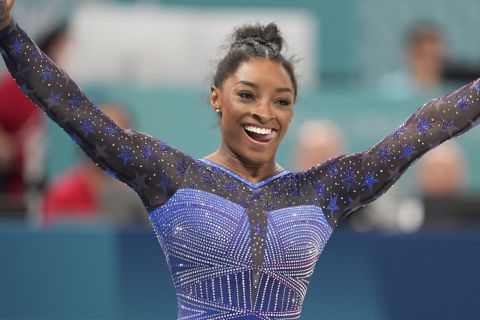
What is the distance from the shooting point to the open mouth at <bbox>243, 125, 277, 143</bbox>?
9.50 ft

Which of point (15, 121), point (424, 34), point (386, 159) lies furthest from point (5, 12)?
point (424, 34)

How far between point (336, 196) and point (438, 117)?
379 mm

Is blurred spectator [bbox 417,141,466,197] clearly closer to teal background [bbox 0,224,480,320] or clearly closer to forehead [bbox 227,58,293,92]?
teal background [bbox 0,224,480,320]

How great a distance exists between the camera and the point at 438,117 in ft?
9.86

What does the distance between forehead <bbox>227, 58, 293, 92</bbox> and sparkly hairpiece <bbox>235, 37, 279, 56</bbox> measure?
1.4 inches

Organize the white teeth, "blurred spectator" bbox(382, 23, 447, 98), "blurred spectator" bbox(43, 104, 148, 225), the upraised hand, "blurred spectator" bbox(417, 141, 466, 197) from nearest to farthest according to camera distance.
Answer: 1. the upraised hand
2. the white teeth
3. "blurred spectator" bbox(43, 104, 148, 225)
4. "blurred spectator" bbox(417, 141, 466, 197)
5. "blurred spectator" bbox(382, 23, 447, 98)

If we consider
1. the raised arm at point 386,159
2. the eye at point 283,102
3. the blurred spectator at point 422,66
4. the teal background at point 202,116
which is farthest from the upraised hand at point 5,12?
the blurred spectator at point 422,66

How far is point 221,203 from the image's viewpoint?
2.88m

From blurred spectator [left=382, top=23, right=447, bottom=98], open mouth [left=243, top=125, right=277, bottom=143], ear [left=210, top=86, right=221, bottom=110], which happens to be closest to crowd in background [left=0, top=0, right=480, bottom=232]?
blurred spectator [left=382, top=23, right=447, bottom=98]

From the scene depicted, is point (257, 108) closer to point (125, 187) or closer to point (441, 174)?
point (125, 187)

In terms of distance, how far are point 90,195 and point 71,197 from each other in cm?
14

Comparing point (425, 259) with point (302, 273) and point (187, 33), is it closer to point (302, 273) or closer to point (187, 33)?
point (302, 273)

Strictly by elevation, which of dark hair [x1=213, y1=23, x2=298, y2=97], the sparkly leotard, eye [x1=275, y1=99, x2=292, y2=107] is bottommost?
the sparkly leotard

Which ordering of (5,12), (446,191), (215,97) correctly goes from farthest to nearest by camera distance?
(446,191) < (215,97) < (5,12)
